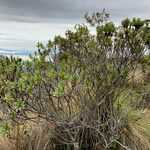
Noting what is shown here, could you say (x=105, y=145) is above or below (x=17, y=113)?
below

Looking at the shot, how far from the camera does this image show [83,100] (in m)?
9.55

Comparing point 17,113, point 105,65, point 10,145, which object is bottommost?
point 10,145

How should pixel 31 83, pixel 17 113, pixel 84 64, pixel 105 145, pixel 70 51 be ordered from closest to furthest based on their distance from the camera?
pixel 31 83 < pixel 17 113 < pixel 105 145 < pixel 84 64 < pixel 70 51

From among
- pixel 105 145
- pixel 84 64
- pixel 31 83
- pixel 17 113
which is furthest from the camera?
pixel 84 64

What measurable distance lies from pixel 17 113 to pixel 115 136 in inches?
72.2

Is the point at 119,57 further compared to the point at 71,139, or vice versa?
the point at 119,57

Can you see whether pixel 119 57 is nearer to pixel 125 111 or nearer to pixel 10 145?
pixel 125 111

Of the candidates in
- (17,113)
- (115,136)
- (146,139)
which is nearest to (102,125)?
(115,136)

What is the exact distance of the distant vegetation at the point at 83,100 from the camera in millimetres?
9062

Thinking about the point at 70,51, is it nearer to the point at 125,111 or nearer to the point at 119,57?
the point at 119,57

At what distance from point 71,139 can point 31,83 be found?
1.72 meters

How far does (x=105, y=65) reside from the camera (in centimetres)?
959

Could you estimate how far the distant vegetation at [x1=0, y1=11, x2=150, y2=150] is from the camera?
9062 mm

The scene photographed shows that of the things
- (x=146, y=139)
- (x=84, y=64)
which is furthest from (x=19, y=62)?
(x=146, y=139)
